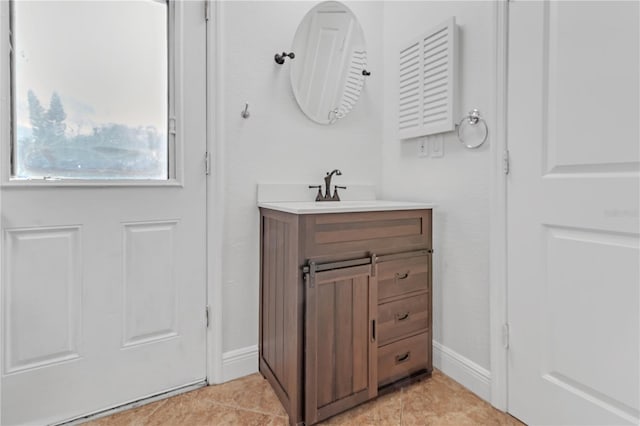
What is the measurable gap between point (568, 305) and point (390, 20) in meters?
1.76

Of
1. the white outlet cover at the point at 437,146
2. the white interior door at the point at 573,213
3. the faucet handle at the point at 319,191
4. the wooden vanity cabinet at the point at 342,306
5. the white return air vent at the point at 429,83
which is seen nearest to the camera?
the white interior door at the point at 573,213

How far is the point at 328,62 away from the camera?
6.25 feet

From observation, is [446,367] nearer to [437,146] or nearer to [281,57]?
Answer: [437,146]

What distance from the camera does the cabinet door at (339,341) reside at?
53.2 inches

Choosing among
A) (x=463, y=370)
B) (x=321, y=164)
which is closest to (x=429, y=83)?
(x=321, y=164)

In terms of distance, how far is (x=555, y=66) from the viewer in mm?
1257

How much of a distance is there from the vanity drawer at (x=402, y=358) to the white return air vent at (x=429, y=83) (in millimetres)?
1030

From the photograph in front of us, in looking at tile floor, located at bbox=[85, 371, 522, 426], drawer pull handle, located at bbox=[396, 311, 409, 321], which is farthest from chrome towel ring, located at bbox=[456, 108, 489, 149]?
tile floor, located at bbox=[85, 371, 522, 426]

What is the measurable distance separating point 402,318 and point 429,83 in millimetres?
1167

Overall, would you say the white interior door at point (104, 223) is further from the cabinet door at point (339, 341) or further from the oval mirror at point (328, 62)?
the cabinet door at point (339, 341)

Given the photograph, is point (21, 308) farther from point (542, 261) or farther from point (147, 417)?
point (542, 261)

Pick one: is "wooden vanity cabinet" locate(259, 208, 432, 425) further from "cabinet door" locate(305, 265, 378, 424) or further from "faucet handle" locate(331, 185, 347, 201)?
"faucet handle" locate(331, 185, 347, 201)

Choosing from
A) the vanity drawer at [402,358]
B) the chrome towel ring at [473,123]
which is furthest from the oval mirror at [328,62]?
the vanity drawer at [402,358]

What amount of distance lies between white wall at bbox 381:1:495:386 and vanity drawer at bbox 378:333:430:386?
0.54 feet
